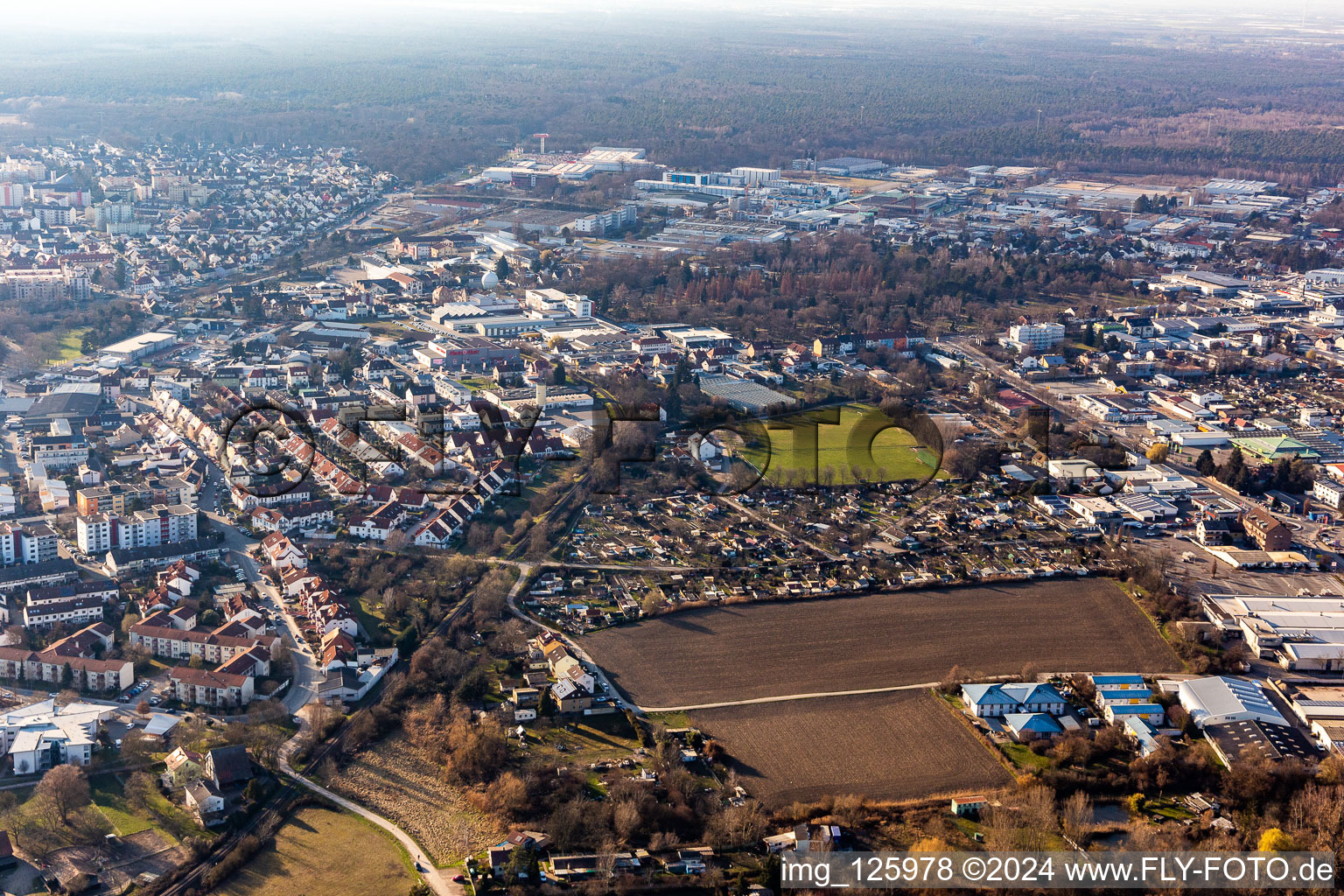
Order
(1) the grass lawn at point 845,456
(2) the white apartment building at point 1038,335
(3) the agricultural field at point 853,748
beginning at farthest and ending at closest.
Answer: (2) the white apartment building at point 1038,335
(1) the grass lawn at point 845,456
(3) the agricultural field at point 853,748

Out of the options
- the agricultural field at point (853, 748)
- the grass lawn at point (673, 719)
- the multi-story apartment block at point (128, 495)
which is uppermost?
the multi-story apartment block at point (128, 495)

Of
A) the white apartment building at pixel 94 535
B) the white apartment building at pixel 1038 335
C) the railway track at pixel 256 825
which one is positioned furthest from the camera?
the white apartment building at pixel 1038 335

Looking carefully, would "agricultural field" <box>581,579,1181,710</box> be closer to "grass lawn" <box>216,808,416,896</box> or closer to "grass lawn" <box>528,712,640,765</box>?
"grass lawn" <box>528,712,640,765</box>

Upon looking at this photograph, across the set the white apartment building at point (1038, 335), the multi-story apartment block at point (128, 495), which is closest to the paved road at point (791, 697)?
the multi-story apartment block at point (128, 495)

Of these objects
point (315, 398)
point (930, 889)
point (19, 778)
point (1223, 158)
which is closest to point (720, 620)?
point (930, 889)

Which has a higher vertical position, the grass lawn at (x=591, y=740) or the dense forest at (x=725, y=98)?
the dense forest at (x=725, y=98)

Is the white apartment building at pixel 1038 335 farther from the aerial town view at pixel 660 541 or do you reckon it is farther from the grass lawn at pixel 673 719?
the grass lawn at pixel 673 719

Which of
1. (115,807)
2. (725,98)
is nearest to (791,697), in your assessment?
(115,807)

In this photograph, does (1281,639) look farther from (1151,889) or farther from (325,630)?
(325,630)
